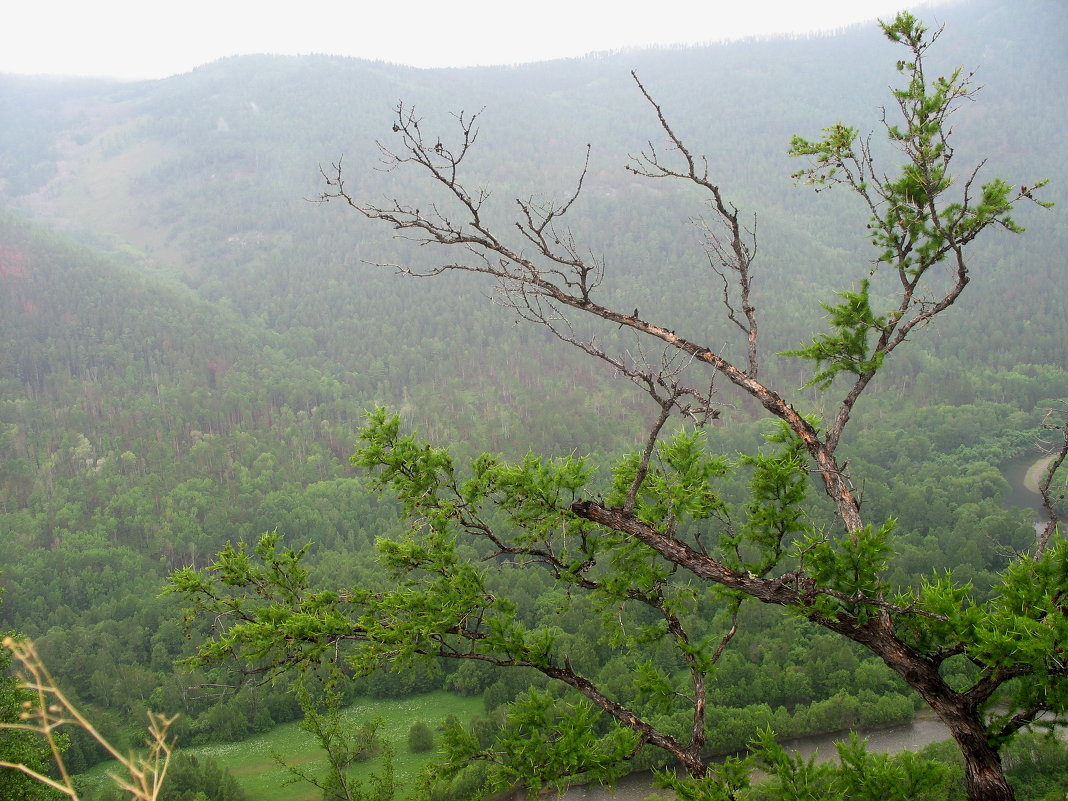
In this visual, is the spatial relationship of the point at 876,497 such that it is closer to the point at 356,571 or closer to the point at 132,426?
the point at 356,571

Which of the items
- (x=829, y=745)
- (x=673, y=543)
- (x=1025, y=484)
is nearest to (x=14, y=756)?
(x=673, y=543)

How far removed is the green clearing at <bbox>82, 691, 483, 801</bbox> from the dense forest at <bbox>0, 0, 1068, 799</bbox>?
1177mm

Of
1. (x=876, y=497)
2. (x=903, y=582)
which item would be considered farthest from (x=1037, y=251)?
(x=903, y=582)

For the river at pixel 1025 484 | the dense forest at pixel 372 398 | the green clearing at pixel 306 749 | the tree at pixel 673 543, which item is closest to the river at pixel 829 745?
the dense forest at pixel 372 398

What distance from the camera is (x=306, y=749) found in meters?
43.8

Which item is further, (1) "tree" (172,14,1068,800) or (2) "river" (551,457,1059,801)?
(2) "river" (551,457,1059,801)

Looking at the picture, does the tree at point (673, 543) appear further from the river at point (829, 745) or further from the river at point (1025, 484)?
the river at point (1025, 484)

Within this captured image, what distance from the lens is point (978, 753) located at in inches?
231

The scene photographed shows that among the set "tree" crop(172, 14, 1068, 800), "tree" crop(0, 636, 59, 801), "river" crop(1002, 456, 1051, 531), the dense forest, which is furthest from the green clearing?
"river" crop(1002, 456, 1051, 531)

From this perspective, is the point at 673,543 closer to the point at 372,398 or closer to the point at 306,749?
the point at 306,749

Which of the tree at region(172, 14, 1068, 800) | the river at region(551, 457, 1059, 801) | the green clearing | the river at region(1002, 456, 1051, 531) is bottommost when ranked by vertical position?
the green clearing

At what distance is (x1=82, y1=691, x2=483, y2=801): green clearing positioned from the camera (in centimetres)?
3809

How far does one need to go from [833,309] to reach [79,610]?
71143mm

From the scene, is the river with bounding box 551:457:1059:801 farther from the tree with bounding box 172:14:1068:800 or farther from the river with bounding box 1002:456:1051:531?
the river with bounding box 1002:456:1051:531
